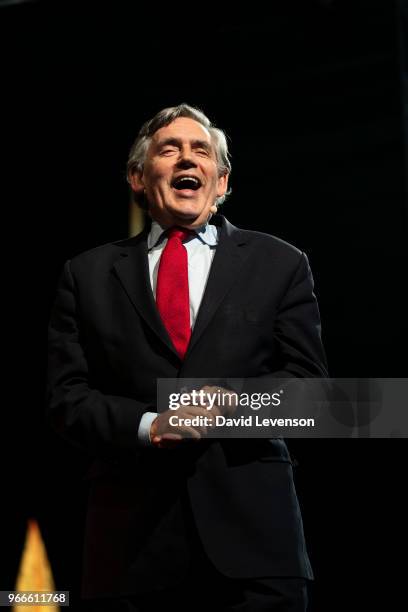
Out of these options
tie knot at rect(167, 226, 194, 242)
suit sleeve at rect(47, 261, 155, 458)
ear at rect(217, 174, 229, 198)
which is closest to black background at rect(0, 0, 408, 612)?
ear at rect(217, 174, 229, 198)

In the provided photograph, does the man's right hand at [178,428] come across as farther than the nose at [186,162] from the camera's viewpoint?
No

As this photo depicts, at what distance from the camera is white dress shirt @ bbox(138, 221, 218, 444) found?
4.68ft

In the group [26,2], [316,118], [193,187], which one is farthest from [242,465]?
[26,2]

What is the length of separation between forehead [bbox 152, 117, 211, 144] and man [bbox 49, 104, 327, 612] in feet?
0.14

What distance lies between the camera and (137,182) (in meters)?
1.60

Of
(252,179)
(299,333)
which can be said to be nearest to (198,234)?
(299,333)

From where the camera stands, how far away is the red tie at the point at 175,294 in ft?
4.55

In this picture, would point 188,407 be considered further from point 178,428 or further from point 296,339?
point 296,339

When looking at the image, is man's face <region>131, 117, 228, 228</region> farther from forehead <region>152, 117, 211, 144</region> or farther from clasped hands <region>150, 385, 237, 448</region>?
clasped hands <region>150, 385, 237, 448</region>

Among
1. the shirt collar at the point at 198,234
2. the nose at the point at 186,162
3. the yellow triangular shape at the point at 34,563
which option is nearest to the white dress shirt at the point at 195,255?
the shirt collar at the point at 198,234

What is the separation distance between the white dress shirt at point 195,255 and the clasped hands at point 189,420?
17cm

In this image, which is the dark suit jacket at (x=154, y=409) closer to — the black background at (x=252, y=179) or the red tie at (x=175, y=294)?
the red tie at (x=175, y=294)

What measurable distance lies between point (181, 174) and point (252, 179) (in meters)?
1.22

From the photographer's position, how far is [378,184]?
8.29 feet
